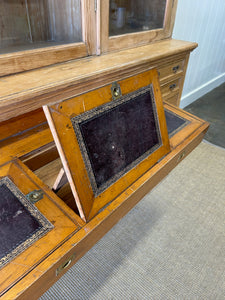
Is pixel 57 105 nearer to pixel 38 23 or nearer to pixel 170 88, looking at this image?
pixel 38 23

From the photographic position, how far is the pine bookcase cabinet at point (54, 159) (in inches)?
20.5

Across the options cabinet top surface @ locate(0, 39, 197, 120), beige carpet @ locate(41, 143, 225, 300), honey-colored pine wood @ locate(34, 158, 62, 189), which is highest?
cabinet top surface @ locate(0, 39, 197, 120)

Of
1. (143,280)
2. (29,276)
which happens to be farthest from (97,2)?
(143,280)

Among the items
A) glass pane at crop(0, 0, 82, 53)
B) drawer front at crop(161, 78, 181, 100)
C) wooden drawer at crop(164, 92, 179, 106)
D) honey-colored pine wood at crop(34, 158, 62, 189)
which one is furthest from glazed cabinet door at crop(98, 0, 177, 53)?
honey-colored pine wood at crop(34, 158, 62, 189)

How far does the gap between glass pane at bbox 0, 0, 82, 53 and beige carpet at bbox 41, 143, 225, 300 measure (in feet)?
3.31

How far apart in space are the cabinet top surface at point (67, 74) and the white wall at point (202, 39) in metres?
0.94

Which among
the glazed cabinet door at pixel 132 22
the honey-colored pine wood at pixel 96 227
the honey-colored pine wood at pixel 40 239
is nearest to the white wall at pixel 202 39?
the glazed cabinet door at pixel 132 22

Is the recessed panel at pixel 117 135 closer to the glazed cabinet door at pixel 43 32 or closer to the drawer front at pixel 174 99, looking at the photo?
the glazed cabinet door at pixel 43 32

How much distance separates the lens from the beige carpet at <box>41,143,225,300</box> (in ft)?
3.27

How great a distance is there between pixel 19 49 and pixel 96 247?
994mm

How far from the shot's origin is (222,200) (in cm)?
144

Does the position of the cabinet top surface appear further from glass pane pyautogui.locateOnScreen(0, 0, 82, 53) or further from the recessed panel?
the recessed panel

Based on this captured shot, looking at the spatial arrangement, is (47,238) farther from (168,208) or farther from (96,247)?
(168,208)

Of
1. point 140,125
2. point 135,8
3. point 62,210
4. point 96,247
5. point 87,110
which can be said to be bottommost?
point 96,247
